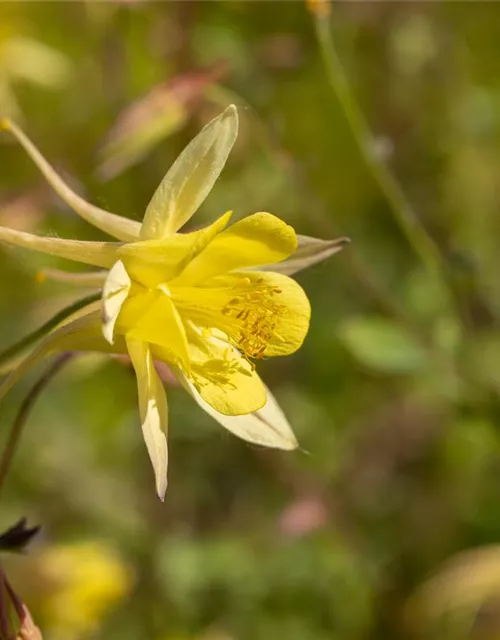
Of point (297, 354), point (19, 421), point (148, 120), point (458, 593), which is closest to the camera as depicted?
point (19, 421)

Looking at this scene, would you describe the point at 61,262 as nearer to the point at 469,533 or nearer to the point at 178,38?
the point at 178,38

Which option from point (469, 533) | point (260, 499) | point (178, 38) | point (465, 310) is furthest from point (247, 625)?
point (178, 38)

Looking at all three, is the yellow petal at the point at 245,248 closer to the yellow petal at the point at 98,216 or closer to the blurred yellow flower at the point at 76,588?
the yellow petal at the point at 98,216

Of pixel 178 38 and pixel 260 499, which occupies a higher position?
pixel 178 38

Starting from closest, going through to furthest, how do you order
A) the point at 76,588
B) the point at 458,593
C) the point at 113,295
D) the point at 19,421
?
the point at 113,295, the point at 19,421, the point at 76,588, the point at 458,593

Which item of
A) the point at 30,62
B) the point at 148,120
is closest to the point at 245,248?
the point at 148,120

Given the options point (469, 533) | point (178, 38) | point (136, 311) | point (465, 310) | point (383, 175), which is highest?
point (178, 38)

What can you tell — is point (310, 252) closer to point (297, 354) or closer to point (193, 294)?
point (193, 294)

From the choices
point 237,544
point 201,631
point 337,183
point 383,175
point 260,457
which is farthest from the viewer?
point 337,183
